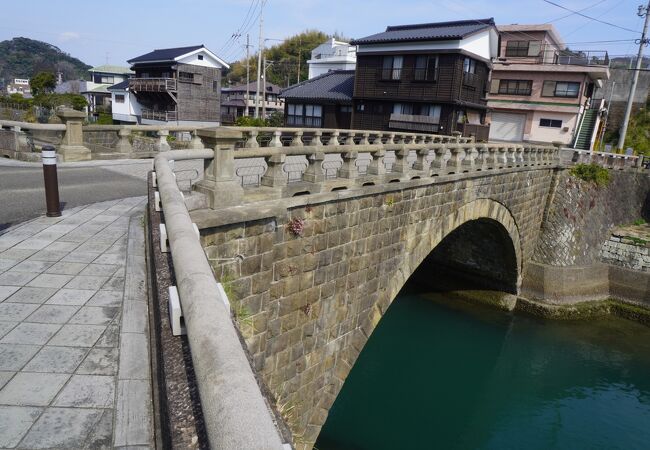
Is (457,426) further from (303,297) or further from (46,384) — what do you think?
(46,384)

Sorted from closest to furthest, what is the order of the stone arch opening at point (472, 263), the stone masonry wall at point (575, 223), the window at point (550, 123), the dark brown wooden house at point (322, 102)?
the stone arch opening at point (472, 263) → the stone masonry wall at point (575, 223) → the dark brown wooden house at point (322, 102) → the window at point (550, 123)

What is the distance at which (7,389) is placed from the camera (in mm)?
3041

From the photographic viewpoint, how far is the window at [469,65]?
2608 centimetres

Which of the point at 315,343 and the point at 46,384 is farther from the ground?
the point at 46,384

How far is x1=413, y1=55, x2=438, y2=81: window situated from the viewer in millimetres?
26097

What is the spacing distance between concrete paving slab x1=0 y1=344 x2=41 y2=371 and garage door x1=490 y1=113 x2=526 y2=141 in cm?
3930

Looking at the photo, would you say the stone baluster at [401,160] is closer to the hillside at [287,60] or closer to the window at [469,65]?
the window at [469,65]

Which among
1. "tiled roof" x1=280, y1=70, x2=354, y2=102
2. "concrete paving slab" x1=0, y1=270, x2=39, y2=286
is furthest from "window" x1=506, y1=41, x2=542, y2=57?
"concrete paving slab" x1=0, y1=270, x2=39, y2=286

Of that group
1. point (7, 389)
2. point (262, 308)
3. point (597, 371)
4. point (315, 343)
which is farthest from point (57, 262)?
point (597, 371)

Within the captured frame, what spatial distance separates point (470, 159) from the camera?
45.1ft

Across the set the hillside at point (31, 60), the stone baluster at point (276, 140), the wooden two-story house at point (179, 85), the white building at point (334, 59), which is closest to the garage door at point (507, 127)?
the white building at point (334, 59)

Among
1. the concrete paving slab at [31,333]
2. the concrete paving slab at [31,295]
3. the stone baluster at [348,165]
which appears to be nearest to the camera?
the concrete paving slab at [31,333]

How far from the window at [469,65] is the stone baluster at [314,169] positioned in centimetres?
2151

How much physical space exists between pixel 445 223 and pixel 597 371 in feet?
31.6
